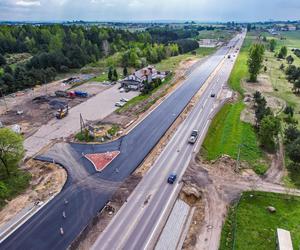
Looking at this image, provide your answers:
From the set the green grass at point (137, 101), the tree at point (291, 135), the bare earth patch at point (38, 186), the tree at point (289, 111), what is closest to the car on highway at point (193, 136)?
the tree at point (291, 135)

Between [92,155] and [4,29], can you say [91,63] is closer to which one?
[4,29]

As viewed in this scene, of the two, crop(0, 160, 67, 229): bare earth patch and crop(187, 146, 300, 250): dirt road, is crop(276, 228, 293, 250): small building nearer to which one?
crop(187, 146, 300, 250): dirt road

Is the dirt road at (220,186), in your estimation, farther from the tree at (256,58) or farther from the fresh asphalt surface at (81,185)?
the tree at (256,58)

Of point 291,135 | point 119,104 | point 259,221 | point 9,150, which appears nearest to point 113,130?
point 119,104

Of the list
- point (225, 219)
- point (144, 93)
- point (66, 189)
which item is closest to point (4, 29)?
point (144, 93)

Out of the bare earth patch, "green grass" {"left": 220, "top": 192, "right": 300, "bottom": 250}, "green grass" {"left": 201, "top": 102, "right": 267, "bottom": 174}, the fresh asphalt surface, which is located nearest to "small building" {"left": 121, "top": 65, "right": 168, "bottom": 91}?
the fresh asphalt surface
